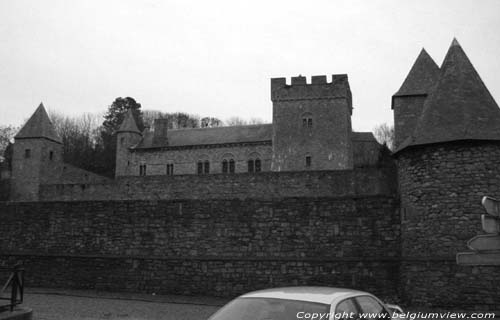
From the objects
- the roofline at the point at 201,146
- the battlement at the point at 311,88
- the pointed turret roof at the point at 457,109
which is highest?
the battlement at the point at 311,88

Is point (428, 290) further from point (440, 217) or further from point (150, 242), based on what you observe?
point (150, 242)

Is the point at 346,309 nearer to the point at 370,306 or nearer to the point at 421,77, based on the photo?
the point at 370,306

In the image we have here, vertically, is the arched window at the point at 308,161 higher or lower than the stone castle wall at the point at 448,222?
higher

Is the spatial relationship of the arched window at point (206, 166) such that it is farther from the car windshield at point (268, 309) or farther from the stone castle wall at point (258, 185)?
the car windshield at point (268, 309)

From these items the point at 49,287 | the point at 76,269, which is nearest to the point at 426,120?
the point at 76,269

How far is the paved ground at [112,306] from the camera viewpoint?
11445 millimetres

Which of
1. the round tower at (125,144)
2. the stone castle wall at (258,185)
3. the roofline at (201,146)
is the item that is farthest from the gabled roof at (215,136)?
the stone castle wall at (258,185)

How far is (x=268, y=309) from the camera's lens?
17.7ft

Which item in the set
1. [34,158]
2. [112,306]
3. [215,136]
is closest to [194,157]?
[215,136]

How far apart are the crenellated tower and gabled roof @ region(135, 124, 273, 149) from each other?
7.66 ft

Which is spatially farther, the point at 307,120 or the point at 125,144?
the point at 125,144

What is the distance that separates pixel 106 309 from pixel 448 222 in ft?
28.6

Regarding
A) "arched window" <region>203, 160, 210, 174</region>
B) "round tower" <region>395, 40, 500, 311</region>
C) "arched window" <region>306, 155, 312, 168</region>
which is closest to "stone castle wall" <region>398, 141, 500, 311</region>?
"round tower" <region>395, 40, 500, 311</region>

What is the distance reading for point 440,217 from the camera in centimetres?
1266
